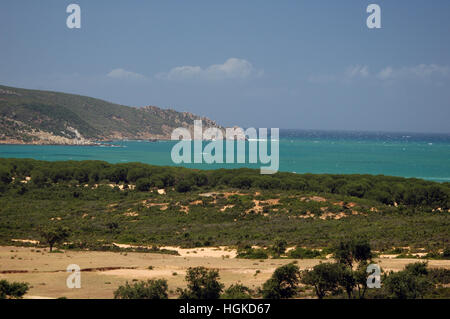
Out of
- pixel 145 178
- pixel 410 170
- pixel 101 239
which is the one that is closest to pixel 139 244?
pixel 101 239

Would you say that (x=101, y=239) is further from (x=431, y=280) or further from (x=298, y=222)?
(x=431, y=280)

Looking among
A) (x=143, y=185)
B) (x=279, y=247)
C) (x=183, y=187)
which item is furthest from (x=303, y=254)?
(x=143, y=185)

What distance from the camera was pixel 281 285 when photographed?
1947cm

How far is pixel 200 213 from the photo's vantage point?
4872 cm

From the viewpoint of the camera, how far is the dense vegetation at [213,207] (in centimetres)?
3706

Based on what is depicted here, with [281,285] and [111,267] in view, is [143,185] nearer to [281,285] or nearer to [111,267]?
[111,267]

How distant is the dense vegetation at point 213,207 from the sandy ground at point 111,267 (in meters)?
3.27

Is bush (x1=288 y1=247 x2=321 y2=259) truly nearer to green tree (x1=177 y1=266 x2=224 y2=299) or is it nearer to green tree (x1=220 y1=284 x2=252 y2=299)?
green tree (x1=220 y1=284 x2=252 y2=299)

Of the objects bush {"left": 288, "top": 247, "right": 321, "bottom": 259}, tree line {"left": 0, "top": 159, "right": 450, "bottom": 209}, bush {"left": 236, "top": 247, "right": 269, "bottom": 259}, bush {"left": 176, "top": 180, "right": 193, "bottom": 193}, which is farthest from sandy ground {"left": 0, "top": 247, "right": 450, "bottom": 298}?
bush {"left": 176, "top": 180, "right": 193, "bottom": 193}

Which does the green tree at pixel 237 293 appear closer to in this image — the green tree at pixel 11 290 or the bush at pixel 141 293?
the bush at pixel 141 293

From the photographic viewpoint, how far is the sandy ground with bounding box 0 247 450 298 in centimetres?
2136

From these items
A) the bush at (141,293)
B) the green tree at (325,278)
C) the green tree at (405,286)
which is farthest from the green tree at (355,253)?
the bush at (141,293)

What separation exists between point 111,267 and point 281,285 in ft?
34.3

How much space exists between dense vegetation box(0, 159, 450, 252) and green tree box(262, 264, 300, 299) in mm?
11096
